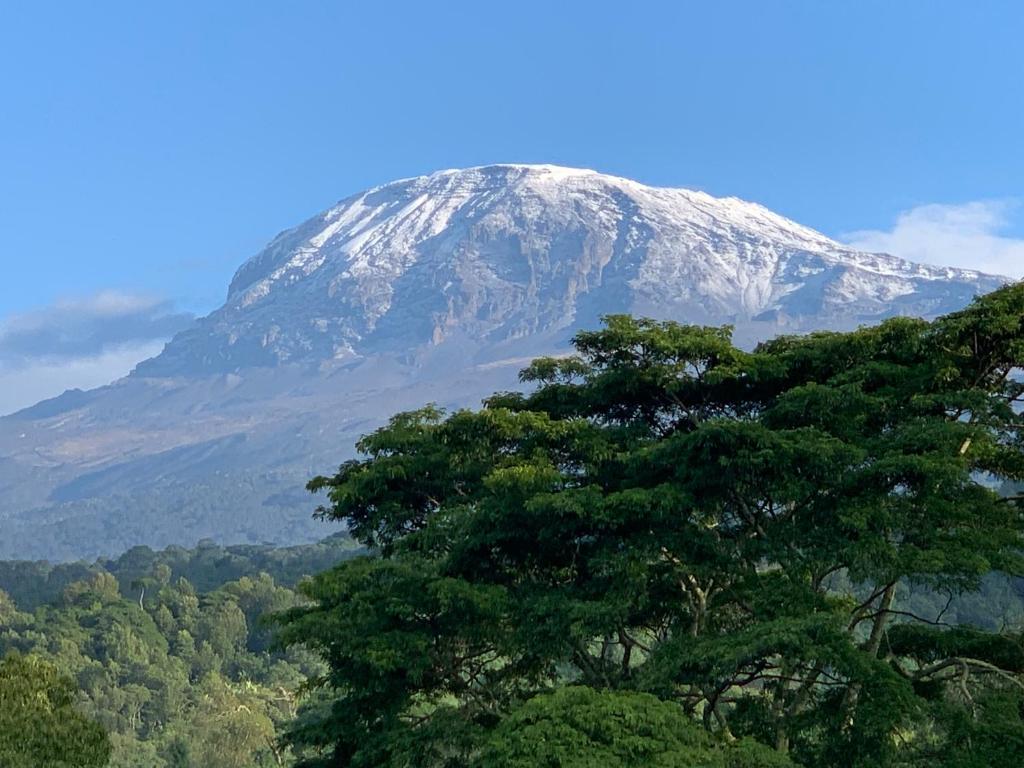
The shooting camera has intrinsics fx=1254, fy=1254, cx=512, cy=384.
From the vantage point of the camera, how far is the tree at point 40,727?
1722 cm

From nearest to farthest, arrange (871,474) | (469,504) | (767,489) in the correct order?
1. (871,474)
2. (767,489)
3. (469,504)

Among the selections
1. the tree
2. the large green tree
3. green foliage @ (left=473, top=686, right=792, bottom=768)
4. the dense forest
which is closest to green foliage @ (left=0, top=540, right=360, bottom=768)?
the tree

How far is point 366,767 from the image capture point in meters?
17.2

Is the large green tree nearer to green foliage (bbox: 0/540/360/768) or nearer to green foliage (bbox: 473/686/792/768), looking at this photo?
green foliage (bbox: 473/686/792/768)

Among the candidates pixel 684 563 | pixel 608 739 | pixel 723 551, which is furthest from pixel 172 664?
pixel 608 739

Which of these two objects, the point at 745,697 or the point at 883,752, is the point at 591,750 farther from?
the point at 745,697

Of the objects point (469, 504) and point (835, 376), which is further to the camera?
point (469, 504)

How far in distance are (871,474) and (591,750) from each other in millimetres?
5120

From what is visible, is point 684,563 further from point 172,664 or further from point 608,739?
point 172,664

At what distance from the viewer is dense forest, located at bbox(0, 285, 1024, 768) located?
47.5 ft

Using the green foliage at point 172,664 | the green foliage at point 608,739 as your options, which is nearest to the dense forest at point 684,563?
the green foliage at point 608,739

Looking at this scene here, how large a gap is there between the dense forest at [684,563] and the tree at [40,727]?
0.15ft

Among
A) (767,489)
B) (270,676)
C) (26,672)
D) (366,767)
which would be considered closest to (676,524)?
(767,489)

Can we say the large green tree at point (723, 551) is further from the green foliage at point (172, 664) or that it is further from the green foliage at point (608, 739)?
the green foliage at point (172, 664)
